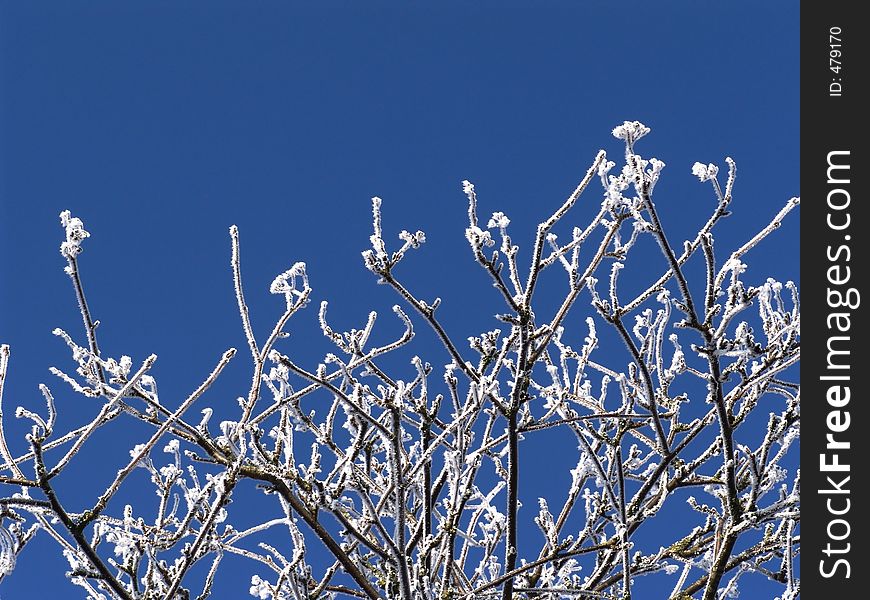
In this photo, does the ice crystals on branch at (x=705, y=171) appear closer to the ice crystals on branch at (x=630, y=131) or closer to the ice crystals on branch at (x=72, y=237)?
the ice crystals on branch at (x=630, y=131)

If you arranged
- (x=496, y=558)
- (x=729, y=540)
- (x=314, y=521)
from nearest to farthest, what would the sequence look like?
1. (x=314, y=521)
2. (x=729, y=540)
3. (x=496, y=558)

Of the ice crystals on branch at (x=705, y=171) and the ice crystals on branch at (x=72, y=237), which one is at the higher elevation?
the ice crystals on branch at (x=705, y=171)

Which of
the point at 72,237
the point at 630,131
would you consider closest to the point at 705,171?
the point at 630,131

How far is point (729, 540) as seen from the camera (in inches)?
125

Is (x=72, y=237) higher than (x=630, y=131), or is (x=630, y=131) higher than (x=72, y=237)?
(x=630, y=131)

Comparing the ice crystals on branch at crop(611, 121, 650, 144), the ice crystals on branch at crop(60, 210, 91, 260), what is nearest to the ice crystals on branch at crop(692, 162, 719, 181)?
the ice crystals on branch at crop(611, 121, 650, 144)

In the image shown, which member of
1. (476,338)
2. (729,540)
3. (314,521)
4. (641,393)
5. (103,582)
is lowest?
(103,582)

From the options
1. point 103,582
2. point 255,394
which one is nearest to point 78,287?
point 255,394
